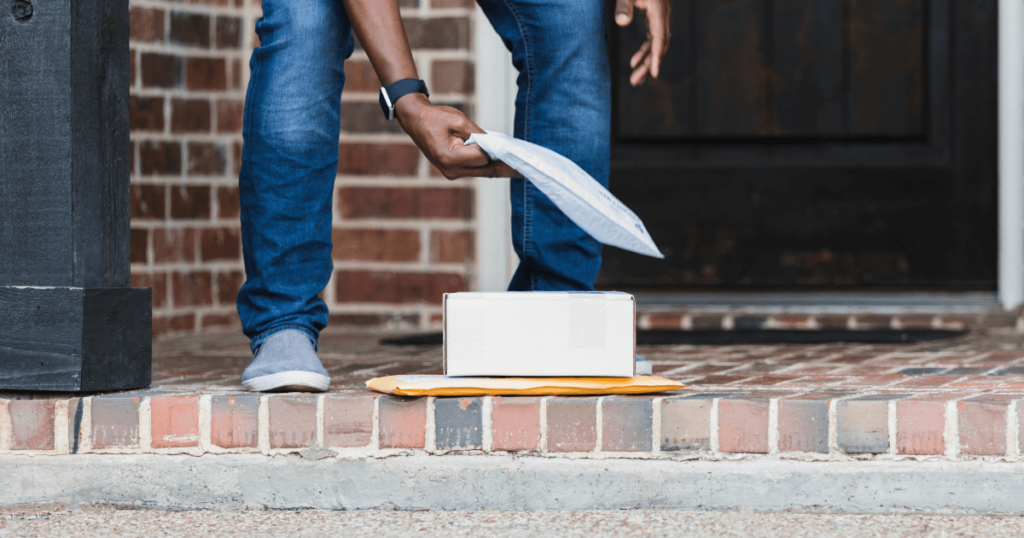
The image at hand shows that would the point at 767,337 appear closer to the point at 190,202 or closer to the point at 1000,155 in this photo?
the point at 1000,155

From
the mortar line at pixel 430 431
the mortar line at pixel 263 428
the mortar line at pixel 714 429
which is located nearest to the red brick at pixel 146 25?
the mortar line at pixel 263 428

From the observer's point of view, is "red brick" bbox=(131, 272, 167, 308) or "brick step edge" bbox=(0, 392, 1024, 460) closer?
"brick step edge" bbox=(0, 392, 1024, 460)

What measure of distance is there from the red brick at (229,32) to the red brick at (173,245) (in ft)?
1.67

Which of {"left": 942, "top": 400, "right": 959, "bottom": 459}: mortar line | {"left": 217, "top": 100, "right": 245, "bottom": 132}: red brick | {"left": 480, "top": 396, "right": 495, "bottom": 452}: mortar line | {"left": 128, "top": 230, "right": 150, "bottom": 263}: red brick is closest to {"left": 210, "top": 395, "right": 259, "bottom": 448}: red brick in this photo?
{"left": 480, "top": 396, "right": 495, "bottom": 452}: mortar line

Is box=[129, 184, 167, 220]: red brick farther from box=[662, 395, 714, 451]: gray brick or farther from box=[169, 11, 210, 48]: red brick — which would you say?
box=[662, 395, 714, 451]: gray brick

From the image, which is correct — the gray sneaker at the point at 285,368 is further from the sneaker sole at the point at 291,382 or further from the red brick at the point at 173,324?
the red brick at the point at 173,324

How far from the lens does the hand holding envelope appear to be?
55.8 inches

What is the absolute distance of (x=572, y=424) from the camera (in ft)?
4.68

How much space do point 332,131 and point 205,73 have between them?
1.32 meters

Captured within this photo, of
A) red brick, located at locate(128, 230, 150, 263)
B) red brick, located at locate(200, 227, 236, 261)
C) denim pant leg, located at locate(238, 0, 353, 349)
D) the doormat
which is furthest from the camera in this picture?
red brick, located at locate(200, 227, 236, 261)

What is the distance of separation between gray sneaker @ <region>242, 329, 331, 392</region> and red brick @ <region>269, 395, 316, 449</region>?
43 mm

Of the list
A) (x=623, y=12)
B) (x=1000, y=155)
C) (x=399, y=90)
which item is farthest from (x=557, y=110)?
(x=1000, y=155)

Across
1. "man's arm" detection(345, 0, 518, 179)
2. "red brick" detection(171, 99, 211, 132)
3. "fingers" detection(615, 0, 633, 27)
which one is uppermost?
"fingers" detection(615, 0, 633, 27)

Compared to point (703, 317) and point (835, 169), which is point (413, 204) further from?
point (835, 169)
